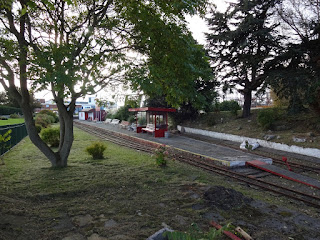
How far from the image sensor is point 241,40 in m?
18.1

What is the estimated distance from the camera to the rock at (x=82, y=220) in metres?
4.26

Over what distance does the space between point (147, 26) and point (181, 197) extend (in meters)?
4.33

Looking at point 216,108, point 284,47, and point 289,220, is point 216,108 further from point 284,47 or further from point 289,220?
point 289,220

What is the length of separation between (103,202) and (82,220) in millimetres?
968

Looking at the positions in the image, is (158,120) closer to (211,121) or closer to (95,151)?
(211,121)

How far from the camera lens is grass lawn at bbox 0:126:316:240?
13.1 ft

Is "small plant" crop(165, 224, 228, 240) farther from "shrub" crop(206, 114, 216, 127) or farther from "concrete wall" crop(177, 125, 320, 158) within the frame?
"shrub" crop(206, 114, 216, 127)

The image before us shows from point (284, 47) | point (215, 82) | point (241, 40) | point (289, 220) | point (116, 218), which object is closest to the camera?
point (116, 218)

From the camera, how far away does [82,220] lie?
173 inches

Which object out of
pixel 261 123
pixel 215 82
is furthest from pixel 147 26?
pixel 215 82

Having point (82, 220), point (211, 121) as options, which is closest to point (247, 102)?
point (211, 121)


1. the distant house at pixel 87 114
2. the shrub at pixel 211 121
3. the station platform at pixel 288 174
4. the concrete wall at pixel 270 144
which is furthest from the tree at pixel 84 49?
the distant house at pixel 87 114

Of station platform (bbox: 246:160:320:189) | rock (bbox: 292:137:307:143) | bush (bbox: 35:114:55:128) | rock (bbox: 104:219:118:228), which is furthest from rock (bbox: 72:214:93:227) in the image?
bush (bbox: 35:114:55:128)

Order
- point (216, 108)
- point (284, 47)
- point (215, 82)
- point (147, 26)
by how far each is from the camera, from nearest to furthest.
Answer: point (147, 26) < point (284, 47) < point (215, 82) < point (216, 108)
